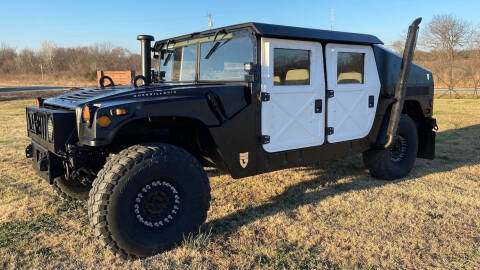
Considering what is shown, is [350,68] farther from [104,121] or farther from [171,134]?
[104,121]

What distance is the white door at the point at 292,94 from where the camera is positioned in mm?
3770

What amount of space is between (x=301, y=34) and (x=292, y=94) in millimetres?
641

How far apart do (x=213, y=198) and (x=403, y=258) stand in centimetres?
227

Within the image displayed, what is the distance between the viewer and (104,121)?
2934 millimetres

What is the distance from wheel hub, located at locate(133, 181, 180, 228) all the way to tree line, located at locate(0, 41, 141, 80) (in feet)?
196

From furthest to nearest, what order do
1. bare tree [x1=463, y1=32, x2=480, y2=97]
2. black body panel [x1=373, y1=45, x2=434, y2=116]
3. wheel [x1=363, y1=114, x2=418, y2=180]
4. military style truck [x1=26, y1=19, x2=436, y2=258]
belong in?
1. bare tree [x1=463, y1=32, x2=480, y2=97]
2. wheel [x1=363, y1=114, x2=418, y2=180]
3. black body panel [x1=373, y1=45, x2=434, y2=116]
4. military style truck [x1=26, y1=19, x2=436, y2=258]

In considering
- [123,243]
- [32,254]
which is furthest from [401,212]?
[32,254]

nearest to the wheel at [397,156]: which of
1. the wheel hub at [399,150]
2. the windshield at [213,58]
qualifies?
the wheel hub at [399,150]

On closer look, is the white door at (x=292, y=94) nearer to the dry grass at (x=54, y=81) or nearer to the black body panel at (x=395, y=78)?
the black body panel at (x=395, y=78)

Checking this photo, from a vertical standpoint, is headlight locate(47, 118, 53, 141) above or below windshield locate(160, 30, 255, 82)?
below

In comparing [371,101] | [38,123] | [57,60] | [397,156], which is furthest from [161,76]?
[57,60]

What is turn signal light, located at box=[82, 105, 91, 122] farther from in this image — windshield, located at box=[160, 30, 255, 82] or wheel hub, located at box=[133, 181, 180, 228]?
windshield, located at box=[160, 30, 255, 82]

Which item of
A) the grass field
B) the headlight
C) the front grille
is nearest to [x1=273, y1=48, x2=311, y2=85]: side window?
the grass field

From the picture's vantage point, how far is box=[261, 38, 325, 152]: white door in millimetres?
3770
